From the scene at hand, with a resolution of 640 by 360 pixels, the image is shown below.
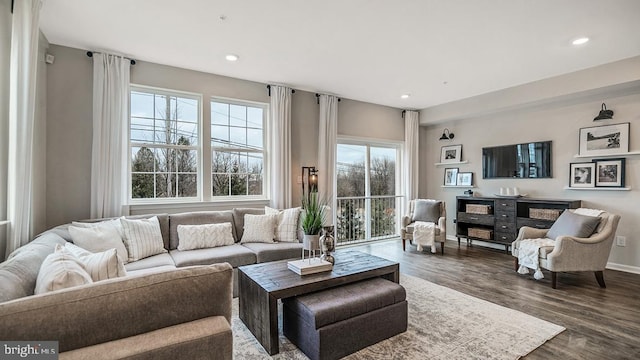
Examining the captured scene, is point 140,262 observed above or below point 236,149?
below

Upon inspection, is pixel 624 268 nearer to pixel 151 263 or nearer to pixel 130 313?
pixel 130 313

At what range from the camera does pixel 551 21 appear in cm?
279

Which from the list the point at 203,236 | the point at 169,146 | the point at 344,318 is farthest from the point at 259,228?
the point at 344,318

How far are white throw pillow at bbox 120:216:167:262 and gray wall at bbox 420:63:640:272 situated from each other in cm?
543

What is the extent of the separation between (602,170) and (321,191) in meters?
4.18

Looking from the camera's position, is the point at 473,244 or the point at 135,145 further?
the point at 473,244

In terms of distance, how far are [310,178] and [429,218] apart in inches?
89.1

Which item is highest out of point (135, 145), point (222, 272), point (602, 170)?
point (135, 145)

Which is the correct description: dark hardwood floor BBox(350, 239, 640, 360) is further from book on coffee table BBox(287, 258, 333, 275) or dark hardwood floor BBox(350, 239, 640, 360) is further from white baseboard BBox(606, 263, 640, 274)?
book on coffee table BBox(287, 258, 333, 275)

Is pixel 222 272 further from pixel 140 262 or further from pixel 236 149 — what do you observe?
pixel 236 149

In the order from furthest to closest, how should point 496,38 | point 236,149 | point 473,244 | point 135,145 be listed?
point 473,244
point 236,149
point 135,145
point 496,38

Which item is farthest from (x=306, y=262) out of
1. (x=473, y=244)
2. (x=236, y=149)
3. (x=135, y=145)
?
(x=473, y=244)

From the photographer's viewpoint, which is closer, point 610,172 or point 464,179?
point 610,172

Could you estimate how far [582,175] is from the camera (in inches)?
175
